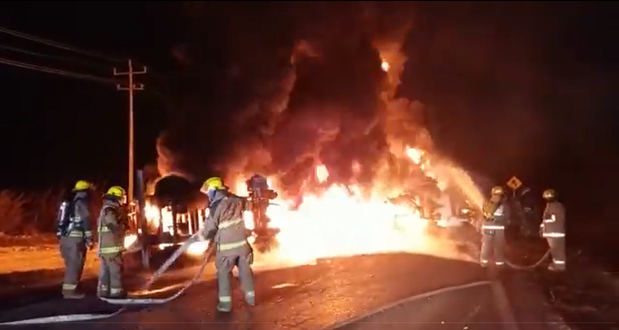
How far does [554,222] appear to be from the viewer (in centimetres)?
1520

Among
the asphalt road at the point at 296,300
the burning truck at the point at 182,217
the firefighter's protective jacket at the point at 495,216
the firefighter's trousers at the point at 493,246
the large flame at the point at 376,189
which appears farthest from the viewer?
the large flame at the point at 376,189

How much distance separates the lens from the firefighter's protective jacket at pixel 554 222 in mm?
15109

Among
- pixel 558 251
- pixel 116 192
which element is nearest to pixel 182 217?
pixel 116 192

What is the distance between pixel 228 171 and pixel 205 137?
166cm

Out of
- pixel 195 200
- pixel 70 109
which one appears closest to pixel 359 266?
pixel 195 200

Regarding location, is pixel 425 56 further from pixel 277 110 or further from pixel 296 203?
pixel 296 203

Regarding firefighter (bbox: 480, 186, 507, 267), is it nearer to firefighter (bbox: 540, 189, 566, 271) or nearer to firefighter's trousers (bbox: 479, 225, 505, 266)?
firefighter's trousers (bbox: 479, 225, 505, 266)

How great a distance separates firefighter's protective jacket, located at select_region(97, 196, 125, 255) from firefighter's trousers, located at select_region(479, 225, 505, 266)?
728cm

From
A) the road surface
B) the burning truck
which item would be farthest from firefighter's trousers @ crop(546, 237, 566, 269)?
the burning truck

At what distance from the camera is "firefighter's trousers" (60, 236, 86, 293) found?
1170cm

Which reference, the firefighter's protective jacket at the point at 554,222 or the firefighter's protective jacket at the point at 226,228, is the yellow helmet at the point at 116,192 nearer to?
the firefighter's protective jacket at the point at 226,228

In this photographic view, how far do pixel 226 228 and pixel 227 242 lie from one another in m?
0.17

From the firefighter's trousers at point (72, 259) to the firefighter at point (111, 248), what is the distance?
0.60 metres

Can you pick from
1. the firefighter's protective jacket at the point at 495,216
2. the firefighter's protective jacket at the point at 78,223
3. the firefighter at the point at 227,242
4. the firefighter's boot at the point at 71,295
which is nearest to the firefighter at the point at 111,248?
the firefighter's boot at the point at 71,295
